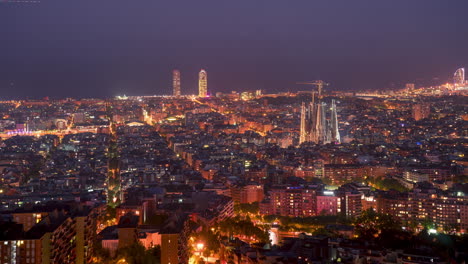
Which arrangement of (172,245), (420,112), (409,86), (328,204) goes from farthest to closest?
(409,86) < (420,112) < (328,204) < (172,245)

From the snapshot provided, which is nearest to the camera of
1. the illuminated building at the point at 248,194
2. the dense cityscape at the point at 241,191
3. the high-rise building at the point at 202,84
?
the dense cityscape at the point at 241,191

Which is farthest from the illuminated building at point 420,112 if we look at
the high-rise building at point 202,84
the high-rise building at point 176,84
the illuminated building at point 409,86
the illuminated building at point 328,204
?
the high-rise building at point 176,84

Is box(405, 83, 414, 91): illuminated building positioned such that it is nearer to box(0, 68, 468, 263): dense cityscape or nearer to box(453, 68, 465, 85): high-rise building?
box(453, 68, 465, 85): high-rise building

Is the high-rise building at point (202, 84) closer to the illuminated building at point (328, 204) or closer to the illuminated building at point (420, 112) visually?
the illuminated building at point (420, 112)

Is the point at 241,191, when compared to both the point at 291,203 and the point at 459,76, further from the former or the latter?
the point at 459,76

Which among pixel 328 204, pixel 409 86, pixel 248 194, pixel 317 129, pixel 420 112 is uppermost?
pixel 409 86

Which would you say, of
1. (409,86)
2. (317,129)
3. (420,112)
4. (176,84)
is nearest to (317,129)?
(317,129)

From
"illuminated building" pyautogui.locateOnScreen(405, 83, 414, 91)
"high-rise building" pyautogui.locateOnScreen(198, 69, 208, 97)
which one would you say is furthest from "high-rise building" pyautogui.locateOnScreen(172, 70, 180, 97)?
"illuminated building" pyautogui.locateOnScreen(405, 83, 414, 91)

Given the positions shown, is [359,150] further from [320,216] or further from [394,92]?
[394,92]
